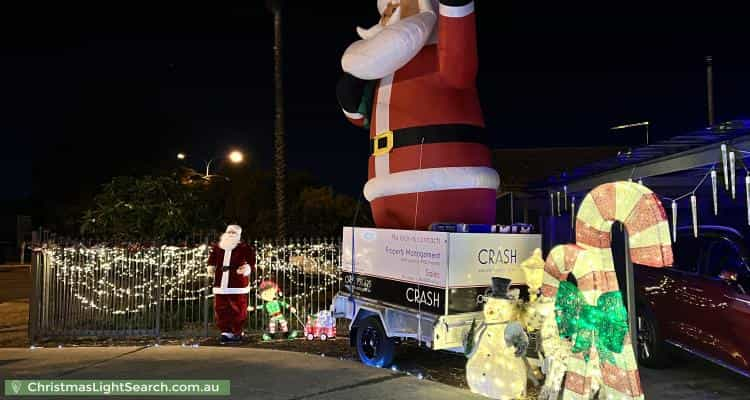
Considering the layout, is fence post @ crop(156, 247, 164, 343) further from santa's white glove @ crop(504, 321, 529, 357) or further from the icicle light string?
santa's white glove @ crop(504, 321, 529, 357)

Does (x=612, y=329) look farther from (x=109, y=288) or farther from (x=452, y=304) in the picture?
(x=109, y=288)

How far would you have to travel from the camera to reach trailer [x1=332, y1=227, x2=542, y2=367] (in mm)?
5762

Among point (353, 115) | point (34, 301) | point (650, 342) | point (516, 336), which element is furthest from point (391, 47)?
point (34, 301)

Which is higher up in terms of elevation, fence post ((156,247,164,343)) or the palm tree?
the palm tree

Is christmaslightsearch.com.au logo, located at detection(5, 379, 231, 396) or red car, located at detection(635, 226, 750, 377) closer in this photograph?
red car, located at detection(635, 226, 750, 377)

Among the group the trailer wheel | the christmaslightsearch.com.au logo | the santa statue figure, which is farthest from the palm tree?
the christmaslightsearch.com.au logo

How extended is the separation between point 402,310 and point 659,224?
288 cm

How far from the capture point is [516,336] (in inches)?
203

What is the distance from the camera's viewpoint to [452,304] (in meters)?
5.77

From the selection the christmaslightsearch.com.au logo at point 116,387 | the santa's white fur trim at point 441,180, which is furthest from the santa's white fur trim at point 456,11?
the christmaslightsearch.com.au logo at point 116,387

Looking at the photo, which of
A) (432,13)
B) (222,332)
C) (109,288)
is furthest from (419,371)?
(109,288)

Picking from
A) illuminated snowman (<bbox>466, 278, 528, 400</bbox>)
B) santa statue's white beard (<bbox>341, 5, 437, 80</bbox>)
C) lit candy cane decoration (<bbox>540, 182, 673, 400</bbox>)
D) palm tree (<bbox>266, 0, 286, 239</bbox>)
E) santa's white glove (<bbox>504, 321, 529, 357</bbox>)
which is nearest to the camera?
lit candy cane decoration (<bbox>540, 182, 673, 400</bbox>)

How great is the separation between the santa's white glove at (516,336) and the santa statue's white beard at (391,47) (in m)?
3.53

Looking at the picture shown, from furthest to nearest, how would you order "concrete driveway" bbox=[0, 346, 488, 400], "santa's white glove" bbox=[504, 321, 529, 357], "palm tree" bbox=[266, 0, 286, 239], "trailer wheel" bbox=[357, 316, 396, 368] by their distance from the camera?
"palm tree" bbox=[266, 0, 286, 239] < "trailer wheel" bbox=[357, 316, 396, 368] < "concrete driveway" bbox=[0, 346, 488, 400] < "santa's white glove" bbox=[504, 321, 529, 357]
